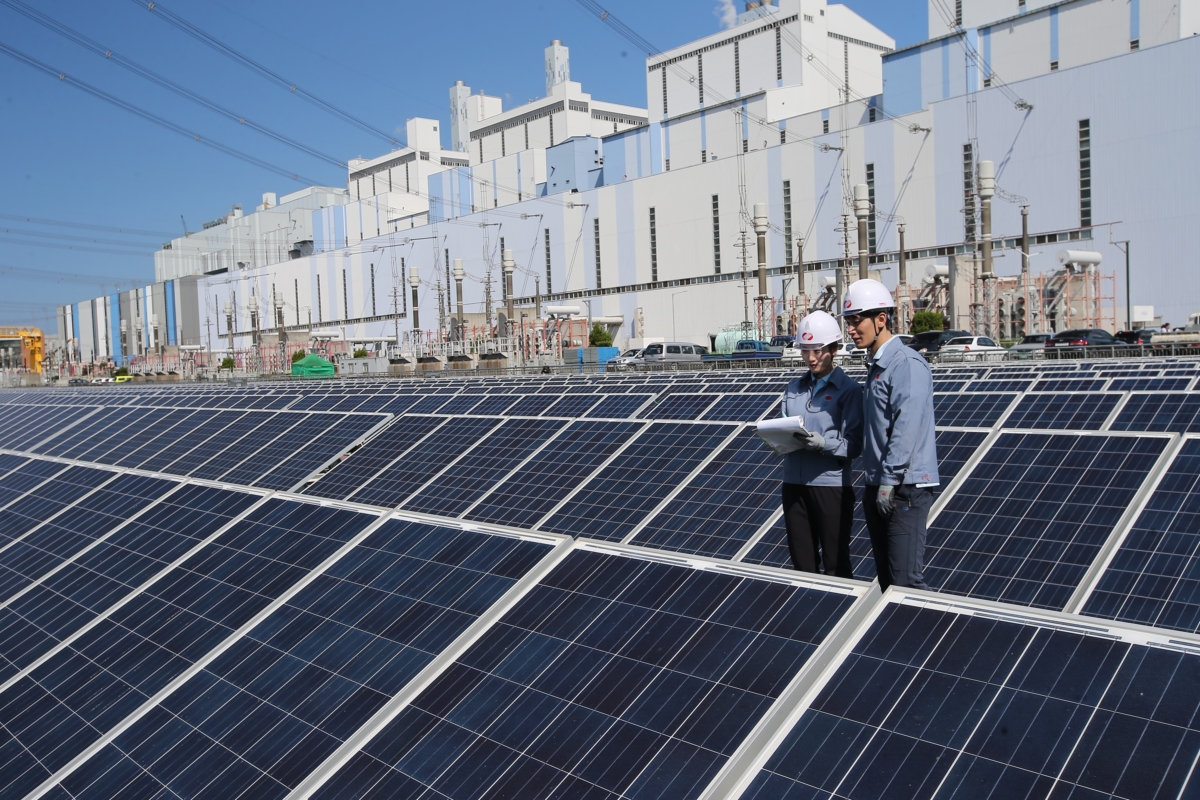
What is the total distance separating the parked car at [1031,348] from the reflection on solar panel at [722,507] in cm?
2663

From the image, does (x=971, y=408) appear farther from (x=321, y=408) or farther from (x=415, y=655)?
(x=321, y=408)

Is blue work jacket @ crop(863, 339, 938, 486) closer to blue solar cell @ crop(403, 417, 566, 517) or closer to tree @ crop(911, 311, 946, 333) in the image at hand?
blue solar cell @ crop(403, 417, 566, 517)

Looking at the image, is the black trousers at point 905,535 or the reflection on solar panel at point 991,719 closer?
the reflection on solar panel at point 991,719

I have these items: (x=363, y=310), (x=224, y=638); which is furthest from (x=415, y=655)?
(x=363, y=310)

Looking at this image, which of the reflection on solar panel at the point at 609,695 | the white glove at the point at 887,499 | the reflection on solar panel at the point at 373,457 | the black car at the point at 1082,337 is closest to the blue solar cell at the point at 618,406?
the reflection on solar panel at the point at 373,457

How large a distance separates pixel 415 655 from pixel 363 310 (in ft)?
339

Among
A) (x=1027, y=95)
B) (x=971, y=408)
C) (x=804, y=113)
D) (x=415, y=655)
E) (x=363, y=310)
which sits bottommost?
(x=415, y=655)

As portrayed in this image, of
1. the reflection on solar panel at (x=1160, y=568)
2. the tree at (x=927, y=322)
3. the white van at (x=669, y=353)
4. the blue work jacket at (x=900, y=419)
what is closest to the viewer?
the blue work jacket at (x=900, y=419)

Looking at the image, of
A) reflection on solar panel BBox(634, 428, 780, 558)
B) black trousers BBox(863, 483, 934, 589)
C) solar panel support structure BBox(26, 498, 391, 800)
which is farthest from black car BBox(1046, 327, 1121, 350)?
solar panel support structure BBox(26, 498, 391, 800)

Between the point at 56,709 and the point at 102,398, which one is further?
the point at 102,398

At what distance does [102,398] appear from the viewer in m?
24.0

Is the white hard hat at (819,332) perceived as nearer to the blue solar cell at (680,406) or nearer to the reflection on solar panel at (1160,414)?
the reflection on solar panel at (1160,414)

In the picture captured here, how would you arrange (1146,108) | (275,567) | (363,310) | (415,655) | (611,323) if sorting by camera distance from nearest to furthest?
(415,655) < (275,567) < (1146,108) < (611,323) < (363,310)

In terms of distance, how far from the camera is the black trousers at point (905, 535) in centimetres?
441
